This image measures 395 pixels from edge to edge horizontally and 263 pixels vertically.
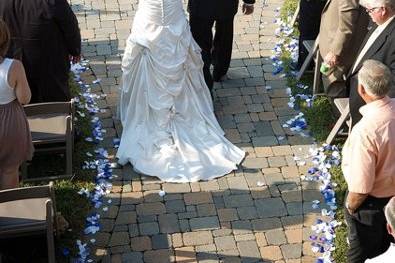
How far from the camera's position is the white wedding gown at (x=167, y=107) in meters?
5.95

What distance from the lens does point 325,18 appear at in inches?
246

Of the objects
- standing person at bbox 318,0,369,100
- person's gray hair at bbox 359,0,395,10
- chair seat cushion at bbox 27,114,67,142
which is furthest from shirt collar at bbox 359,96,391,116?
chair seat cushion at bbox 27,114,67,142

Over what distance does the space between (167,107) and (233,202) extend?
4.06 feet

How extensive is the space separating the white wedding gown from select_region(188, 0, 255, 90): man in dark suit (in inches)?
16.4

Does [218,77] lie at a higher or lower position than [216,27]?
lower

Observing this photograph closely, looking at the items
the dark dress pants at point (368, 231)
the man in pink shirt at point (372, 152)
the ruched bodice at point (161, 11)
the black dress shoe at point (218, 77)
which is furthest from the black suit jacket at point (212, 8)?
the dark dress pants at point (368, 231)

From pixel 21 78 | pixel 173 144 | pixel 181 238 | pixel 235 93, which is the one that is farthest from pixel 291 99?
pixel 21 78

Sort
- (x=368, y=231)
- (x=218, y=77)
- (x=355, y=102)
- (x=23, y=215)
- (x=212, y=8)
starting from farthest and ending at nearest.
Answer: (x=218, y=77) < (x=212, y=8) < (x=355, y=102) < (x=23, y=215) < (x=368, y=231)

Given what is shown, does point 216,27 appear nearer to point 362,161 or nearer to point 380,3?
point 380,3

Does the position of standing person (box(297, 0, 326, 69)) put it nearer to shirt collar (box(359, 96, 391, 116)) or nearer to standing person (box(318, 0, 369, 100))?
standing person (box(318, 0, 369, 100))

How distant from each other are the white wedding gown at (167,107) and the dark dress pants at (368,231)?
1707 millimetres

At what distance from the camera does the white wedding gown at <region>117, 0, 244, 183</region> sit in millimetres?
5953

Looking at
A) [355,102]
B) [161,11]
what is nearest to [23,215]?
[161,11]

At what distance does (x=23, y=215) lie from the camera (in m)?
4.68
